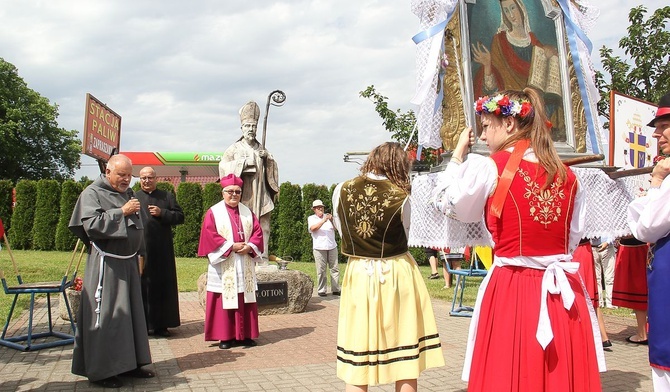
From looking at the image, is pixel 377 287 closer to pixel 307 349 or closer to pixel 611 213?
pixel 611 213

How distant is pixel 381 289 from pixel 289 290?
5.86m

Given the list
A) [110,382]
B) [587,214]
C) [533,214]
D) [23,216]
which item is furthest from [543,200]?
[23,216]

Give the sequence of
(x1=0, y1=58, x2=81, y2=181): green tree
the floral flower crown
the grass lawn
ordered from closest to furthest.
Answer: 1. the floral flower crown
2. the grass lawn
3. (x1=0, y1=58, x2=81, y2=181): green tree

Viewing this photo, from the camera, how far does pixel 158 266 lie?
302 inches

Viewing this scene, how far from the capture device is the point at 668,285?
3.02m

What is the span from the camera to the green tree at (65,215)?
858 inches

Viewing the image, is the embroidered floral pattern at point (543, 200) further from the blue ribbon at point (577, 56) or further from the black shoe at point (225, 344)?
the black shoe at point (225, 344)

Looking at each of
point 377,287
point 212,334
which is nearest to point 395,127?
point 212,334

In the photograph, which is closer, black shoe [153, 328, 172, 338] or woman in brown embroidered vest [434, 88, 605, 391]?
woman in brown embroidered vest [434, 88, 605, 391]

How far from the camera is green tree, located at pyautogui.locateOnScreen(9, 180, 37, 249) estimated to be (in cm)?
2209

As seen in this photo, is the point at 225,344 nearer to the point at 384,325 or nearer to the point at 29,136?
the point at 384,325

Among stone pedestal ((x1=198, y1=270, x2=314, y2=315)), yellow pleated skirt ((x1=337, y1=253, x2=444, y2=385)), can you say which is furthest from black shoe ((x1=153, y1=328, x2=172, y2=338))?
yellow pleated skirt ((x1=337, y1=253, x2=444, y2=385))

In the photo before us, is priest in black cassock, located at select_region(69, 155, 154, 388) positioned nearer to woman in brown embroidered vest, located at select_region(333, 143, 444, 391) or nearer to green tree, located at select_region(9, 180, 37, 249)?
woman in brown embroidered vest, located at select_region(333, 143, 444, 391)

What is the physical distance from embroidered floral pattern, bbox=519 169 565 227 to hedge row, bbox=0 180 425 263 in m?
18.8
